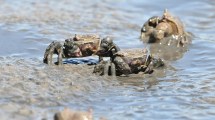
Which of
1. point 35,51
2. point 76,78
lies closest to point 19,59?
point 35,51

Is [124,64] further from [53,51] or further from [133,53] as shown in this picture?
[53,51]

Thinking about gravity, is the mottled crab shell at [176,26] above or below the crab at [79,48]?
above

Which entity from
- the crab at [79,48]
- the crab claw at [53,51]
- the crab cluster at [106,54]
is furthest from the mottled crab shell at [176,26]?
the crab claw at [53,51]

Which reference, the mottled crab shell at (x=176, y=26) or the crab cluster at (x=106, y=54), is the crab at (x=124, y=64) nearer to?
the crab cluster at (x=106, y=54)

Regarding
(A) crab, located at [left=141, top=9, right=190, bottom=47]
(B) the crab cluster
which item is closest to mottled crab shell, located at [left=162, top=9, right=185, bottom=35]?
(A) crab, located at [left=141, top=9, right=190, bottom=47]

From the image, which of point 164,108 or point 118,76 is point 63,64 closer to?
point 118,76

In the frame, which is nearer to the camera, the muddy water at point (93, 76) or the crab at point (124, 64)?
the muddy water at point (93, 76)

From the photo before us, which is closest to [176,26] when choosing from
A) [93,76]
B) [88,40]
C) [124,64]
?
[88,40]
